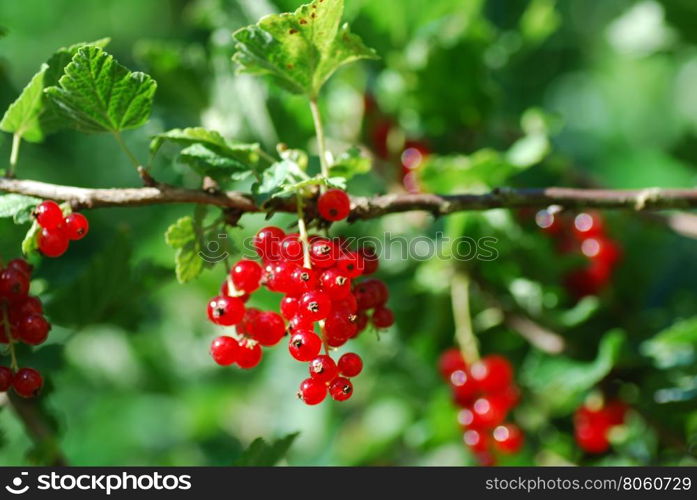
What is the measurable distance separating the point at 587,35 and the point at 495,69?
944 mm

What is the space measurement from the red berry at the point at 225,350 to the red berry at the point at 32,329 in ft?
0.90

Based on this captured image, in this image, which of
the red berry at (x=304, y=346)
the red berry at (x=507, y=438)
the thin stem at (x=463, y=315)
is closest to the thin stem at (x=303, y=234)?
the red berry at (x=304, y=346)

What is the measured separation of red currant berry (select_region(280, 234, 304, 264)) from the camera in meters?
1.21

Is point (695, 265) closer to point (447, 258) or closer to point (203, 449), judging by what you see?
point (447, 258)

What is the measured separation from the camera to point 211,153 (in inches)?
50.5

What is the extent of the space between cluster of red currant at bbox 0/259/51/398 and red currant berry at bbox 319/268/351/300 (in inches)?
18.1

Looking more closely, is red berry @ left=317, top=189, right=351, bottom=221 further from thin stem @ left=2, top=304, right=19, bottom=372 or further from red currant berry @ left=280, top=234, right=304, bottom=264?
thin stem @ left=2, top=304, right=19, bottom=372

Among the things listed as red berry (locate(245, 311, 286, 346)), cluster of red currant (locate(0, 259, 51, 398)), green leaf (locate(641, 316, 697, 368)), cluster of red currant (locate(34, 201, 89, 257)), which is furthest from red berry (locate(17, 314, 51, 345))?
green leaf (locate(641, 316, 697, 368))

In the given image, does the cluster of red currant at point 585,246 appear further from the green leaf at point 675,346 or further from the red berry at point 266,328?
the red berry at point 266,328

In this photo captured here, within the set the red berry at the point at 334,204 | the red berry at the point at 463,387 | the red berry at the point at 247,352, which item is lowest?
the red berry at the point at 463,387

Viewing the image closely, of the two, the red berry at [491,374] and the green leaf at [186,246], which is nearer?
the green leaf at [186,246]

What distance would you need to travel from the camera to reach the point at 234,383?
3004mm

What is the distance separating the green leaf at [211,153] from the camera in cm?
125
